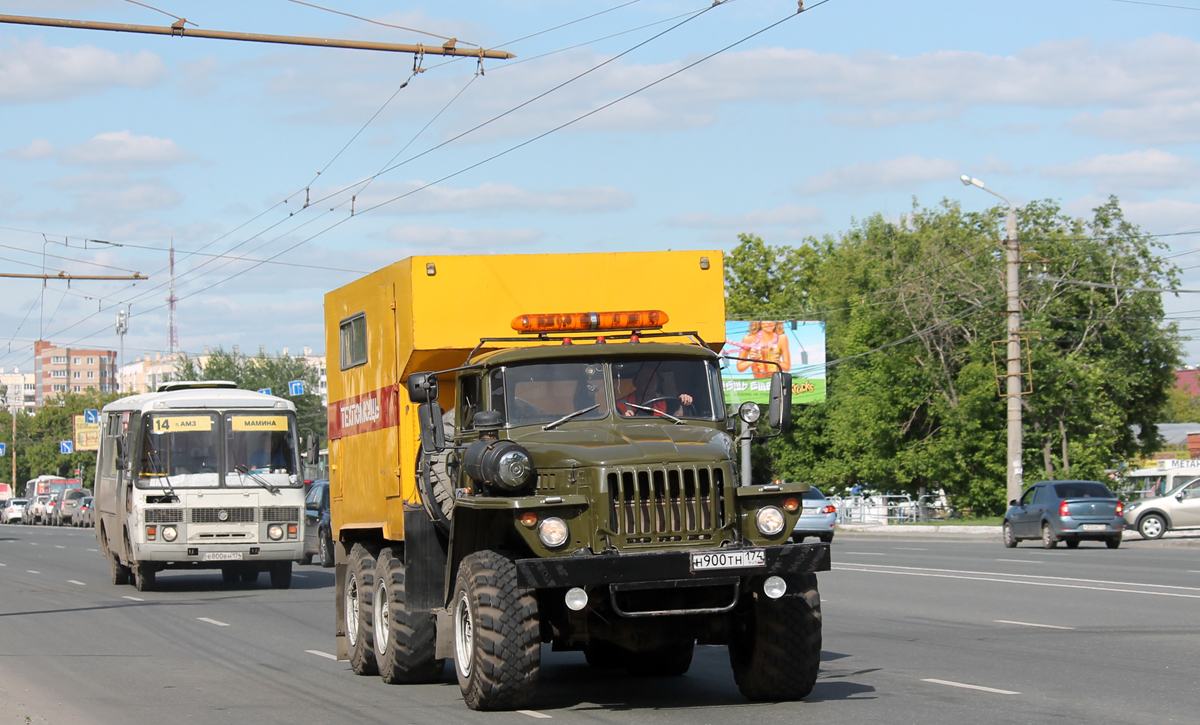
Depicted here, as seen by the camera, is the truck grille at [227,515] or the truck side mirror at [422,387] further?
the truck grille at [227,515]

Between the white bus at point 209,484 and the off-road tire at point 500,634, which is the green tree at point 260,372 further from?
the off-road tire at point 500,634

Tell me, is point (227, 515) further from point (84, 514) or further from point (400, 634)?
point (84, 514)

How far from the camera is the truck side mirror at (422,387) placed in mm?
10188

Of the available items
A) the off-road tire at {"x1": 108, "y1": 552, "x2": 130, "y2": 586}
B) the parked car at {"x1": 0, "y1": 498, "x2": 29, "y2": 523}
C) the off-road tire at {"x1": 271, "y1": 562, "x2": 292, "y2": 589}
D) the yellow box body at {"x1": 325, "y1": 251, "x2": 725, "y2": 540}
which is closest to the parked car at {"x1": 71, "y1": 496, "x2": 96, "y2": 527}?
the parked car at {"x1": 0, "y1": 498, "x2": 29, "y2": 523}

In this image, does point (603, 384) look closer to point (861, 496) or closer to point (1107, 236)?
point (1107, 236)

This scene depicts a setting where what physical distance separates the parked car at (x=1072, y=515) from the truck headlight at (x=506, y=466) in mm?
24266

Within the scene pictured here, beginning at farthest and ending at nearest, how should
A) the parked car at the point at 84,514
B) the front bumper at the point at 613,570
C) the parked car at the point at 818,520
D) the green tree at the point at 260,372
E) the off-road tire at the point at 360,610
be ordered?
the green tree at the point at 260,372, the parked car at the point at 84,514, the parked car at the point at 818,520, the off-road tire at the point at 360,610, the front bumper at the point at 613,570

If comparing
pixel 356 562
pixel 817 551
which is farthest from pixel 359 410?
pixel 817 551

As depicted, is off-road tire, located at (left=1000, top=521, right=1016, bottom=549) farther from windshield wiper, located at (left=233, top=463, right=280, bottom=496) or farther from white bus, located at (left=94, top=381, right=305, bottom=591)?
windshield wiper, located at (left=233, top=463, right=280, bottom=496)

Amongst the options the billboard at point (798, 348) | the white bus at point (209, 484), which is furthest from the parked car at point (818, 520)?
the billboard at point (798, 348)

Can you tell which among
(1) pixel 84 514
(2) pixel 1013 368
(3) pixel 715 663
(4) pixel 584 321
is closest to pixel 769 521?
(4) pixel 584 321

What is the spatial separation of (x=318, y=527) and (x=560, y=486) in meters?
22.3

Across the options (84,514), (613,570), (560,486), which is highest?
(560,486)

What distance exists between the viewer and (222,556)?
2248 centimetres
